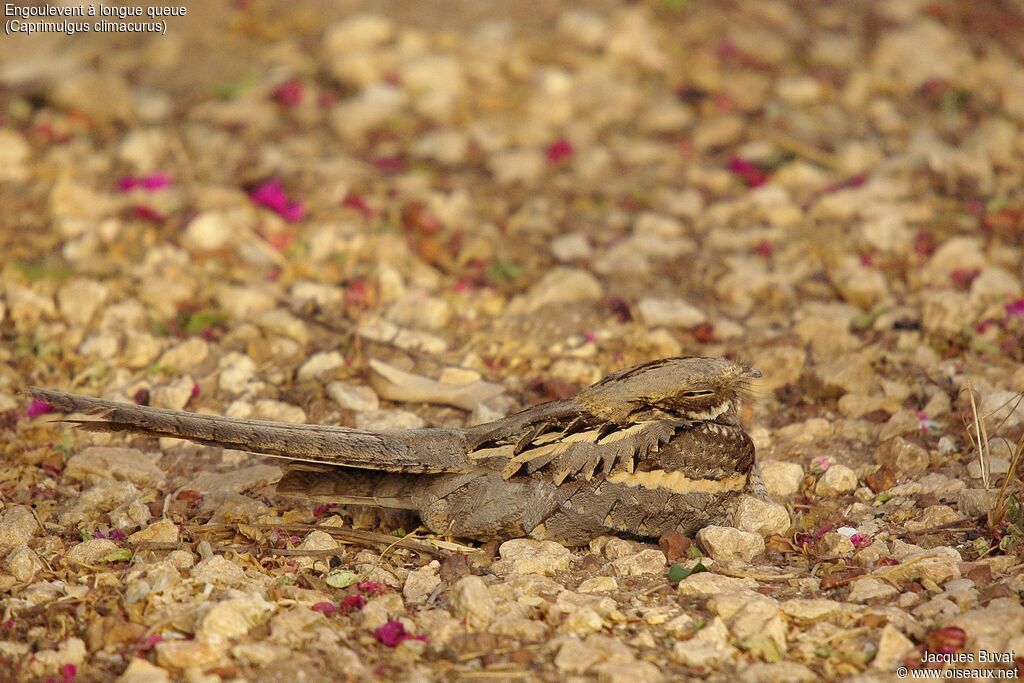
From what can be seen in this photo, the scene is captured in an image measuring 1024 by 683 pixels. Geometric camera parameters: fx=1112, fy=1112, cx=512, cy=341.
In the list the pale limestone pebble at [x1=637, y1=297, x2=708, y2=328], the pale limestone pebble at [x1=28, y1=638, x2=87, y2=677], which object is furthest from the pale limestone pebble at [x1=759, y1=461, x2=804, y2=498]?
the pale limestone pebble at [x1=28, y1=638, x2=87, y2=677]

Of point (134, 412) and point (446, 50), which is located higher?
point (446, 50)

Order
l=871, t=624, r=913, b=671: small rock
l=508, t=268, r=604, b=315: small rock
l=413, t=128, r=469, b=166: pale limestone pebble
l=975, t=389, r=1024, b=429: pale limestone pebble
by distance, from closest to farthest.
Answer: l=871, t=624, r=913, b=671: small rock, l=975, t=389, r=1024, b=429: pale limestone pebble, l=508, t=268, r=604, b=315: small rock, l=413, t=128, r=469, b=166: pale limestone pebble

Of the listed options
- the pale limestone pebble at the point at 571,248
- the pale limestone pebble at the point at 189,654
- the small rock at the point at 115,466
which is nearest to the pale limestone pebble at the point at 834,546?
the pale limestone pebble at the point at 189,654

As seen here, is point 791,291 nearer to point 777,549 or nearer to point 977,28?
point 777,549

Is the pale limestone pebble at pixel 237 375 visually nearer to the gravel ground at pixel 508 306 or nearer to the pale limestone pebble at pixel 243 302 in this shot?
the gravel ground at pixel 508 306

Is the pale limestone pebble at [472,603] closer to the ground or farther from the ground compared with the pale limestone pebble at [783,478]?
closer to the ground

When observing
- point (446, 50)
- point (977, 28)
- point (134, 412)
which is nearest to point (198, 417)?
point (134, 412)

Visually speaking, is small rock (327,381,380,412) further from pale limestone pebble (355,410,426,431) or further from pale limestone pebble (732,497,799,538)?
pale limestone pebble (732,497,799,538)
